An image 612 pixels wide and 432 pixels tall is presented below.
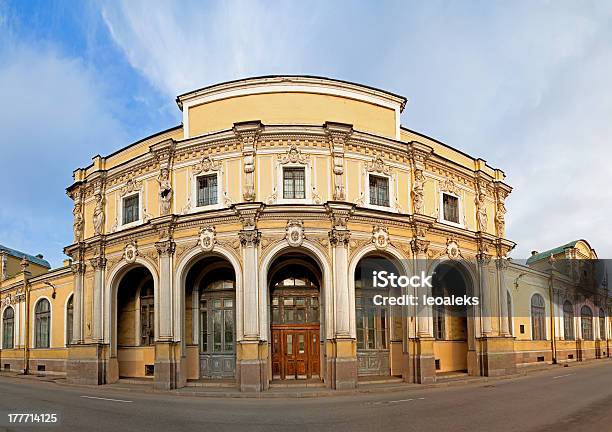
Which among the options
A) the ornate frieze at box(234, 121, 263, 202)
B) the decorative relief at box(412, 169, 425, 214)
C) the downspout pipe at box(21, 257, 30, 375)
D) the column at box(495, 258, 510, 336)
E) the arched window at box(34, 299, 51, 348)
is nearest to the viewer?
the ornate frieze at box(234, 121, 263, 202)

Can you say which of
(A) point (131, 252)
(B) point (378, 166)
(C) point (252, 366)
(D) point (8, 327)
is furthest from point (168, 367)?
(D) point (8, 327)

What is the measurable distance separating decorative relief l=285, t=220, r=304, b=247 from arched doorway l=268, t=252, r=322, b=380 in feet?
5.94

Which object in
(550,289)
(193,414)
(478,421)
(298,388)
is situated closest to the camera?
(478,421)

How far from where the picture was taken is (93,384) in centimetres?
2641

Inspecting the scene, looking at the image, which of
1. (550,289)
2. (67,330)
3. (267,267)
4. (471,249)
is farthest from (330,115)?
(550,289)

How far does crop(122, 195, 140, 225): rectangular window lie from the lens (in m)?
27.2

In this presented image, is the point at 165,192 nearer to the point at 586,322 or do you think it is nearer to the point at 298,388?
the point at 298,388

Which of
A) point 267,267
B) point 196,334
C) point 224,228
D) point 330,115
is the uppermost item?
point 330,115

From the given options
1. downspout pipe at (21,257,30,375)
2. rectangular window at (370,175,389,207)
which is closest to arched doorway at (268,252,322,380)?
rectangular window at (370,175,389,207)

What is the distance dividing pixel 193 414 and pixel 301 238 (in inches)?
363

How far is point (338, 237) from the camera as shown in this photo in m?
23.4

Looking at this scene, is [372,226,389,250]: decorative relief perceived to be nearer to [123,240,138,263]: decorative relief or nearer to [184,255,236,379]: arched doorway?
[184,255,236,379]: arched doorway

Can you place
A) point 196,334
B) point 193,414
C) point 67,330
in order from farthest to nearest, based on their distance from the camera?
point 67,330 → point 196,334 → point 193,414

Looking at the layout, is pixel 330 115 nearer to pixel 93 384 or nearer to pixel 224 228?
pixel 224 228
